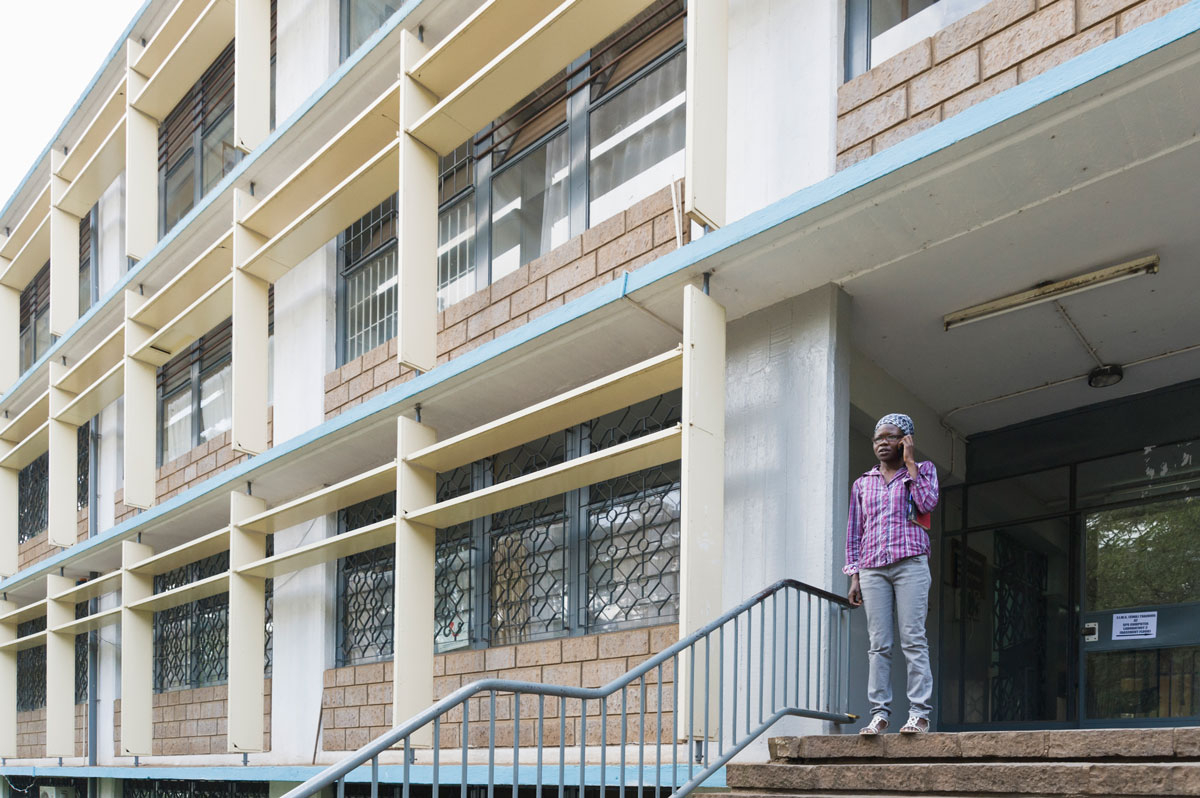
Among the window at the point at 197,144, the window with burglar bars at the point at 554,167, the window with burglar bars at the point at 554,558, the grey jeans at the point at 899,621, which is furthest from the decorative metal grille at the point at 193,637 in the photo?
the grey jeans at the point at 899,621

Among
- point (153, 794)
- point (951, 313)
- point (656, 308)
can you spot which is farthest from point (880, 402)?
point (153, 794)

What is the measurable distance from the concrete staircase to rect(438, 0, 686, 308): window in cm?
421

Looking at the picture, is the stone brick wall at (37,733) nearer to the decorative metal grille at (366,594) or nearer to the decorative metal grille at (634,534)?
the decorative metal grille at (366,594)

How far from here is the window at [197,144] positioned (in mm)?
14891

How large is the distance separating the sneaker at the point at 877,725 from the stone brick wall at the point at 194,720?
300 inches

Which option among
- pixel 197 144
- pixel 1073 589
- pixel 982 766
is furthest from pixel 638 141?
pixel 197 144

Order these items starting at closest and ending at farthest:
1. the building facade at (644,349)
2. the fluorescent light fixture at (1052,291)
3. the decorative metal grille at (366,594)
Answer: the building facade at (644,349)
the fluorescent light fixture at (1052,291)
the decorative metal grille at (366,594)

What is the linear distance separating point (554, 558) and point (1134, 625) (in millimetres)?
4051

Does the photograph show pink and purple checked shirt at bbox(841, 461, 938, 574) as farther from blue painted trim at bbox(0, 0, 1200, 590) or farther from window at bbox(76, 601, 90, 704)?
window at bbox(76, 601, 90, 704)

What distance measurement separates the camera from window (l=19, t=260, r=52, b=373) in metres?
20.6

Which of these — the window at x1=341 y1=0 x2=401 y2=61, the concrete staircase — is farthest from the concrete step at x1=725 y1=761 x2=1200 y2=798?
the window at x1=341 y1=0 x2=401 y2=61

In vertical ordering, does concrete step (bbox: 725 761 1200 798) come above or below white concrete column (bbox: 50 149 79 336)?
below

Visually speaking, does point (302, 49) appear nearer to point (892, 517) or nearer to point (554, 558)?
point (554, 558)

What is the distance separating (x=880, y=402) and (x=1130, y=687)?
251cm
